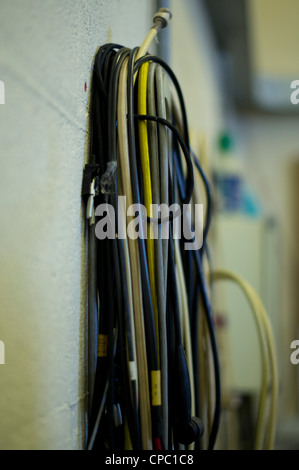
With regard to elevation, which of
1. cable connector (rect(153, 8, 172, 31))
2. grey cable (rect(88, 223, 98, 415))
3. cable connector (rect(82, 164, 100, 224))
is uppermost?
cable connector (rect(153, 8, 172, 31))

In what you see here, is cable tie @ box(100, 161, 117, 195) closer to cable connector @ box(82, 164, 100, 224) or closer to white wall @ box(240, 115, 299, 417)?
cable connector @ box(82, 164, 100, 224)

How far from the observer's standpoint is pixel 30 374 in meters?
0.54

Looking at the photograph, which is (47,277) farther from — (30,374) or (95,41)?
(95,41)

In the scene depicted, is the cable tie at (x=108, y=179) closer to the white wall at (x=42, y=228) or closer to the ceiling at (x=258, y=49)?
the white wall at (x=42, y=228)

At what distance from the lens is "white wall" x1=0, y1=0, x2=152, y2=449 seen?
1.74 ft

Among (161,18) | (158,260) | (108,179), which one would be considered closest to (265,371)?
(158,260)

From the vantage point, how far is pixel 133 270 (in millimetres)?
624

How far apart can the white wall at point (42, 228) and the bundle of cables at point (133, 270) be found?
0.10 feet

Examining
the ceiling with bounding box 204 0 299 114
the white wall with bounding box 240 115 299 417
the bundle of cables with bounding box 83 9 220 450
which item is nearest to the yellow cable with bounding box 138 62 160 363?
the bundle of cables with bounding box 83 9 220 450

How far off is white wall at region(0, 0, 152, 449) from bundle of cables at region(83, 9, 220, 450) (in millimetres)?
31

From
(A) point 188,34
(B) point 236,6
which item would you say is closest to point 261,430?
(A) point 188,34

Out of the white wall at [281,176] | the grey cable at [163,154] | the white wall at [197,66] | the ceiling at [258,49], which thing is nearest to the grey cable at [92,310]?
the grey cable at [163,154]

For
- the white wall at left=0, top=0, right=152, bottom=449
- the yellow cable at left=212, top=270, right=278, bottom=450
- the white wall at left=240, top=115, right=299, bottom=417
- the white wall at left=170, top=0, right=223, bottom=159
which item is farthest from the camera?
the white wall at left=240, top=115, right=299, bottom=417

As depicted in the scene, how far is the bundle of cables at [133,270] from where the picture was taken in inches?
24.1
